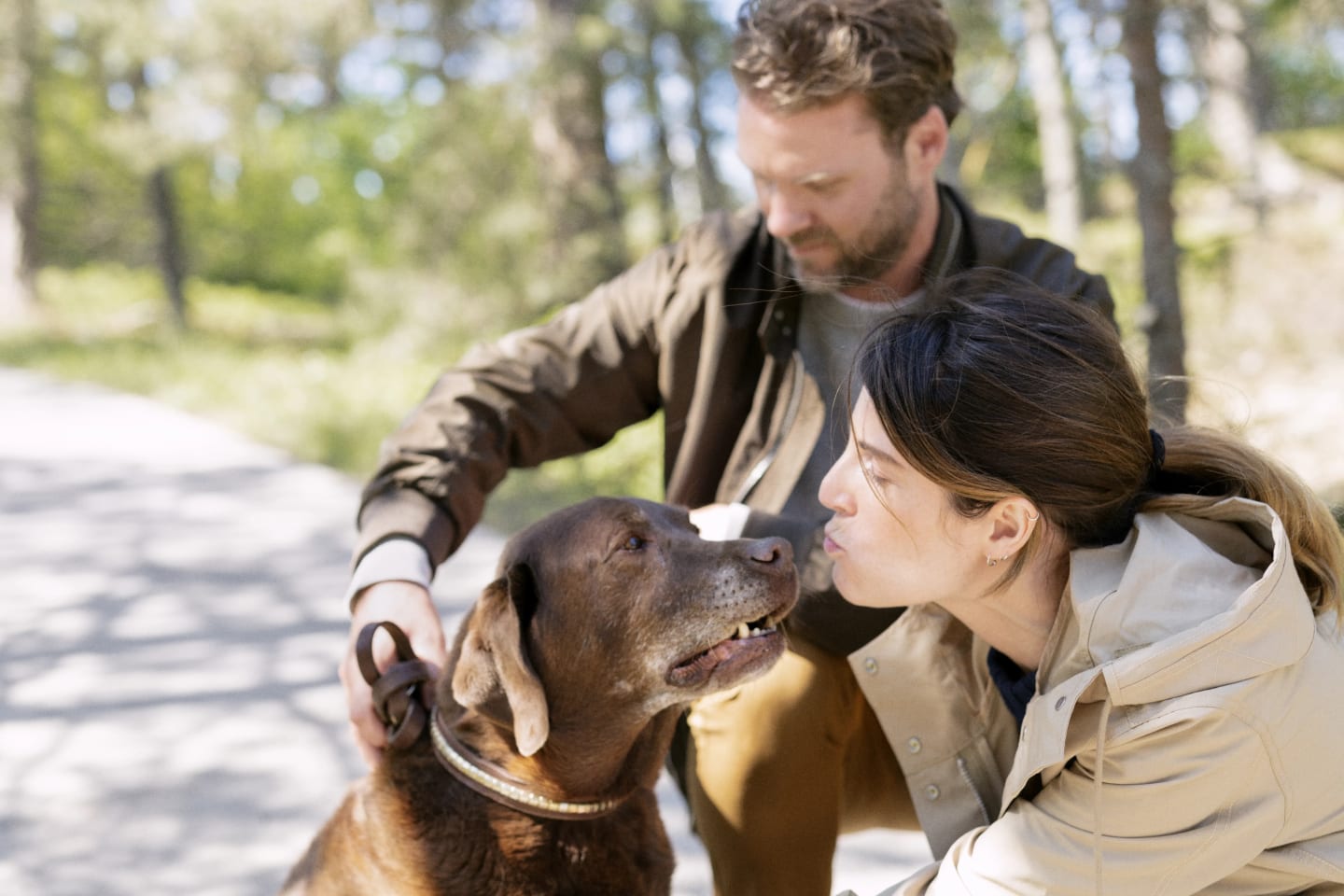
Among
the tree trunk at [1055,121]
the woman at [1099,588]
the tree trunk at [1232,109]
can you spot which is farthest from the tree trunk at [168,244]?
the woman at [1099,588]

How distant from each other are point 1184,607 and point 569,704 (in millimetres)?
1184

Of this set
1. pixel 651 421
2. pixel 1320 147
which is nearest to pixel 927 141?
pixel 651 421

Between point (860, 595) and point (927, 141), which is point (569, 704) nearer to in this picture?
point (860, 595)

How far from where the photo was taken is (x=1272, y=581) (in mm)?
1988

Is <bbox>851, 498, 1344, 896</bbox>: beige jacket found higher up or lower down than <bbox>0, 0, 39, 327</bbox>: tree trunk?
higher up

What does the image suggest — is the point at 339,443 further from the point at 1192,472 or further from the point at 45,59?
the point at 45,59

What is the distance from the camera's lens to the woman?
199cm

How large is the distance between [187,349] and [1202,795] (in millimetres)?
19192

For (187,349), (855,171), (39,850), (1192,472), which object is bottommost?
(187,349)

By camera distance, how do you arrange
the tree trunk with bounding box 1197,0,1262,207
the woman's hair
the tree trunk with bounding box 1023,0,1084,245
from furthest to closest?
the tree trunk with bounding box 1197,0,1262,207 < the tree trunk with bounding box 1023,0,1084,245 < the woman's hair

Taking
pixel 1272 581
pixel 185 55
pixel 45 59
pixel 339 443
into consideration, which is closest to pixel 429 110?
pixel 339 443

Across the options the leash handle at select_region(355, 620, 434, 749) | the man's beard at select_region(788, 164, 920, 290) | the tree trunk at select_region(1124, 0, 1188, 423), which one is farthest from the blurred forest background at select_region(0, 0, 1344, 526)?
the leash handle at select_region(355, 620, 434, 749)

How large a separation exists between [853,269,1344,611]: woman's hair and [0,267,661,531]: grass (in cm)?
575

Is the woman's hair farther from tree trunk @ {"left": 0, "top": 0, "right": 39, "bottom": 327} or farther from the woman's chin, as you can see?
tree trunk @ {"left": 0, "top": 0, "right": 39, "bottom": 327}
